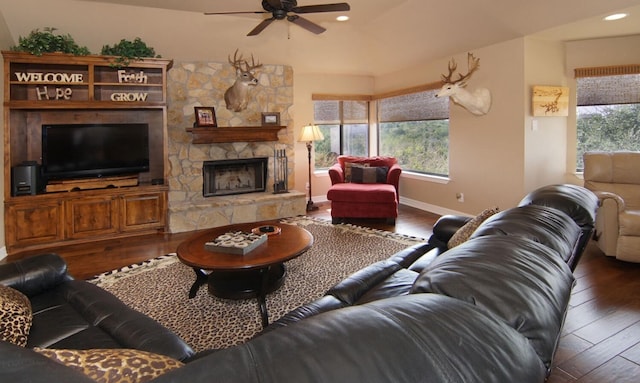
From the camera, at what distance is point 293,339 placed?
0.56 metres

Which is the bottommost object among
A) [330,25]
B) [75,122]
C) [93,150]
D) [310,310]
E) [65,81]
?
[310,310]

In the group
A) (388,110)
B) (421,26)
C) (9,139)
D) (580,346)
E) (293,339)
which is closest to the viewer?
(293,339)

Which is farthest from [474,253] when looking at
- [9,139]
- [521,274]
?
[9,139]

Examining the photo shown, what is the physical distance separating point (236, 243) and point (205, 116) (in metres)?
3.42

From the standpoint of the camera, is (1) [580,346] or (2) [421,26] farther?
(2) [421,26]

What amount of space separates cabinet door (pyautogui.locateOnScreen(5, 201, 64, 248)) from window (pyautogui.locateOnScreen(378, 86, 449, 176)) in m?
5.38

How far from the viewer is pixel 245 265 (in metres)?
2.67

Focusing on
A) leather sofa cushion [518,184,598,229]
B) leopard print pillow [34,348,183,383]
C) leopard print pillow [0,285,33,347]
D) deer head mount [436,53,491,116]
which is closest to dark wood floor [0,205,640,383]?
leather sofa cushion [518,184,598,229]

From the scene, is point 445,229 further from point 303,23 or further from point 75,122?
point 75,122

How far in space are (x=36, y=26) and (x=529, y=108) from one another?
6016mm

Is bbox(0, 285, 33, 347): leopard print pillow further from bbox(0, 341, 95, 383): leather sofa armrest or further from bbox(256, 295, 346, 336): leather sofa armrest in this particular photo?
bbox(0, 341, 95, 383): leather sofa armrest

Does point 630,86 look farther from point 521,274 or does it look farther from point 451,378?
Answer: point 451,378

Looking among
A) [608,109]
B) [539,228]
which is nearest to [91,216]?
[539,228]

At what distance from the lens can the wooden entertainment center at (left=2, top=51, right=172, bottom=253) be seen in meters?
4.52
